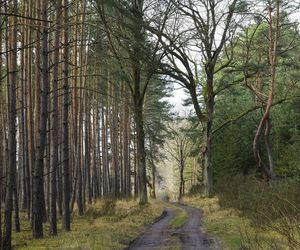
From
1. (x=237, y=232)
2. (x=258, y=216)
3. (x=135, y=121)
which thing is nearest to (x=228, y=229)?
(x=237, y=232)

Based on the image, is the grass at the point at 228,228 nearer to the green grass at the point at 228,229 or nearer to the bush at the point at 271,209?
the green grass at the point at 228,229

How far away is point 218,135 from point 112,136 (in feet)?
31.0

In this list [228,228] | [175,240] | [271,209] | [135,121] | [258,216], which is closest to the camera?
[258,216]

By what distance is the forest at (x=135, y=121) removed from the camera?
11578 millimetres

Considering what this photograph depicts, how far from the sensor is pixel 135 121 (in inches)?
1054

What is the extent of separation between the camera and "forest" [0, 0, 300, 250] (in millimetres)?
11578

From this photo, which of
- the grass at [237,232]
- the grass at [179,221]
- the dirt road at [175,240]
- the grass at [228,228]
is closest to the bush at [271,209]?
the grass at [237,232]

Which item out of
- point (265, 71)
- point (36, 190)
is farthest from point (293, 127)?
point (36, 190)

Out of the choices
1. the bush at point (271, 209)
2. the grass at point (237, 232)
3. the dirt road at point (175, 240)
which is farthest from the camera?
the dirt road at point (175, 240)

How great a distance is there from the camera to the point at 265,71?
26234 millimetres

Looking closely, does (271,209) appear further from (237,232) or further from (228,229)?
(228,229)

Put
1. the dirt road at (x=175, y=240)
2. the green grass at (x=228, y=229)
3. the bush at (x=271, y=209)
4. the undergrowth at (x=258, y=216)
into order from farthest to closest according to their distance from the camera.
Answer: the dirt road at (x=175, y=240)
the green grass at (x=228, y=229)
the undergrowth at (x=258, y=216)
the bush at (x=271, y=209)

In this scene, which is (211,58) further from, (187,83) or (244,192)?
(244,192)

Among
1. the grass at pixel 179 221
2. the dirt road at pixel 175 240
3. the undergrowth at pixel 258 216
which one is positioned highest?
the undergrowth at pixel 258 216
